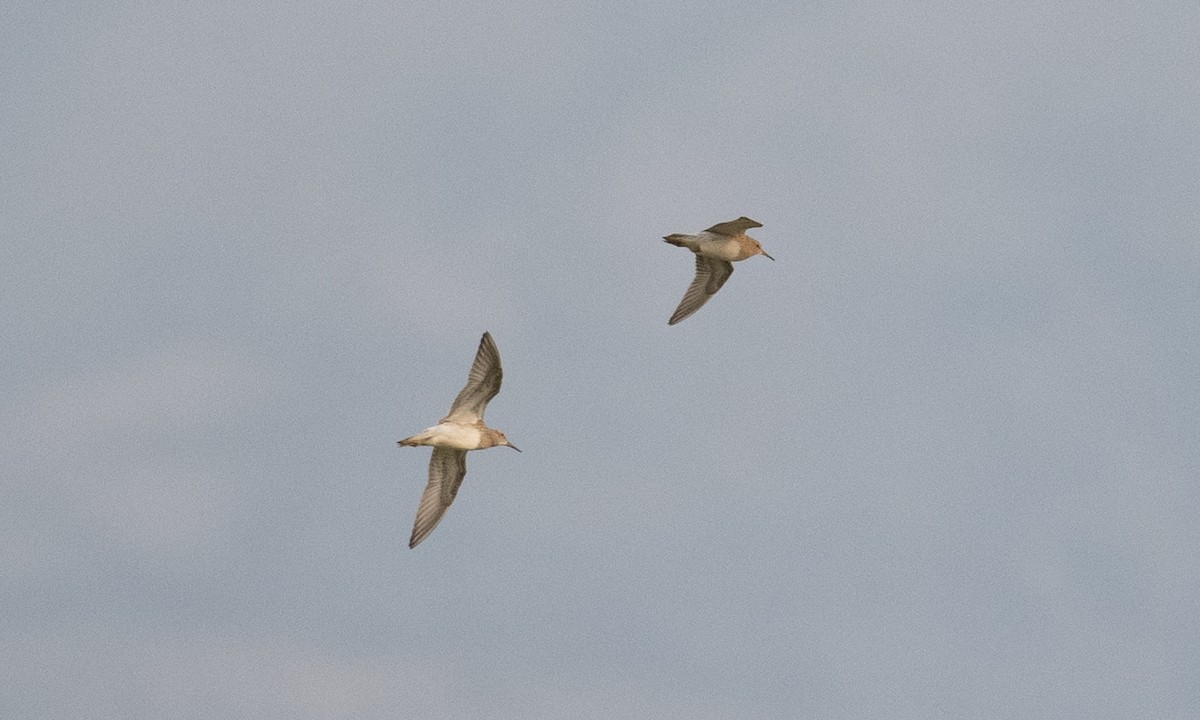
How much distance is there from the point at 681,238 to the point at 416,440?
33.3 ft

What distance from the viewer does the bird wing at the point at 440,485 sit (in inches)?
1315

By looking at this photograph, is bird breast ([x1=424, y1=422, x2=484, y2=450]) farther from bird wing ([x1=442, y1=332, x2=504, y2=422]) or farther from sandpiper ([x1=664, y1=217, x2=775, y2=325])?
sandpiper ([x1=664, y1=217, x2=775, y2=325])

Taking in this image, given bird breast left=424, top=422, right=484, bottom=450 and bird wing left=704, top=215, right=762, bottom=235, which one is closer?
bird breast left=424, top=422, right=484, bottom=450

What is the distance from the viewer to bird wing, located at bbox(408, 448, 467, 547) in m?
33.4

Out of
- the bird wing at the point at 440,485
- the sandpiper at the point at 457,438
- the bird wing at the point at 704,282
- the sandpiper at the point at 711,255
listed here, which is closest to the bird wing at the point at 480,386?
the sandpiper at the point at 457,438

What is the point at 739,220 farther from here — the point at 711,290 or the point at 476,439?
the point at 476,439

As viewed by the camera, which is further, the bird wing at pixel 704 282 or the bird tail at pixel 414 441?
the bird wing at pixel 704 282

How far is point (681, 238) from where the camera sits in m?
40.0

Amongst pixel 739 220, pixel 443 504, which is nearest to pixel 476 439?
pixel 443 504

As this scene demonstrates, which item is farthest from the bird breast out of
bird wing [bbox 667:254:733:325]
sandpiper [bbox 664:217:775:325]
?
bird wing [bbox 667:254:733:325]

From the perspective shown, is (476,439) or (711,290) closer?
(476,439)

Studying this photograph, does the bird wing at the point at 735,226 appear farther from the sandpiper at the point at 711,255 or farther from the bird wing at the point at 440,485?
the bird wing at the point at 440,485

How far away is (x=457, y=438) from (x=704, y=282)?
9.87 metres

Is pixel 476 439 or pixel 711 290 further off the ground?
pixel 711 290
